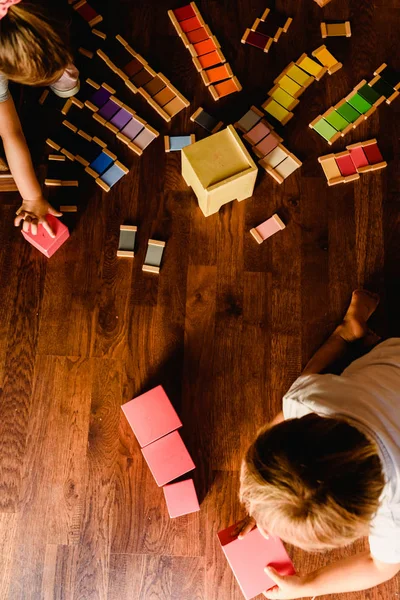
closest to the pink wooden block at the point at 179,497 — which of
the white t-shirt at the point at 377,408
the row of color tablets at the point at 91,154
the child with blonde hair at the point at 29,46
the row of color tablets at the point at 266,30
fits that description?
the white t-shirt at the point at 377,408

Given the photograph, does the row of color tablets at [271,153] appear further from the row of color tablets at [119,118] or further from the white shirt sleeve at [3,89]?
the white shirt sleeve at [3,89]

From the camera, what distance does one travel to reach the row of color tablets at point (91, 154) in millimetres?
1510

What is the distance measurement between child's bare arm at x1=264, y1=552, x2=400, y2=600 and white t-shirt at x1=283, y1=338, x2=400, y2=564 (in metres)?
0.06

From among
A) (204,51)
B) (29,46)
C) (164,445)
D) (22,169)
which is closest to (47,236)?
(22,169)

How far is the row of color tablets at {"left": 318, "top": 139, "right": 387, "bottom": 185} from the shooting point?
4.94 ft

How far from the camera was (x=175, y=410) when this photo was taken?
1355 millimetres

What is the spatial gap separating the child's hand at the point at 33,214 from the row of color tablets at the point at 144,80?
0.46 m

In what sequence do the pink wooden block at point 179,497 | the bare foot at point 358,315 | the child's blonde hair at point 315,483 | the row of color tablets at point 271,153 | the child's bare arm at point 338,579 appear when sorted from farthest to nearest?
1. the row of color tablets at point 271,153
2. the bare foot at point 358,315
3. the pink wooden block at point 179,497
4. the child's bare arm at point 338,579
5. the child's blonde hair at point 315,483

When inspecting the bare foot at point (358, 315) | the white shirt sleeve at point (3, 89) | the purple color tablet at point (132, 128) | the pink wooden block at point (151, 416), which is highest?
the white shirt sleeve at point (3, 89)

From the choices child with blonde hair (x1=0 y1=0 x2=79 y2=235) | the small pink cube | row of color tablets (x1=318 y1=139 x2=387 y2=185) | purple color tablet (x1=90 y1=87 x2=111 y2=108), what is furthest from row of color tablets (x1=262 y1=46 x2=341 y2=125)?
child with blonde hair (x1=0 y1=0 x2=79 y2=235)

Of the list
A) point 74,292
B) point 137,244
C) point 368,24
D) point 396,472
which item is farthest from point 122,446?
point 368,24

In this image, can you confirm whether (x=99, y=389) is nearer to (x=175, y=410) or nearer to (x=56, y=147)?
(x=175, y=410)

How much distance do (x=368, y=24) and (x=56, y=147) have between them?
1.06 metres

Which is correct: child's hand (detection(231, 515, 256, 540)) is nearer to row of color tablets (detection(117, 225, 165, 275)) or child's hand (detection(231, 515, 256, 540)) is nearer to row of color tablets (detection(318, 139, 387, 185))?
row of color tablets (detection(117, 225, 165, 275))
